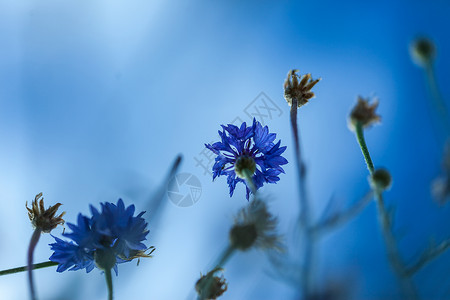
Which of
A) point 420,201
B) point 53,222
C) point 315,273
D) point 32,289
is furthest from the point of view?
point 53,222

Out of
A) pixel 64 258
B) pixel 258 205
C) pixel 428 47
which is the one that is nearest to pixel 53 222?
pixel 64 258

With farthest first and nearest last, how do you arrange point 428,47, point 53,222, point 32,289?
point 428,47
point 53,222
point 32,289

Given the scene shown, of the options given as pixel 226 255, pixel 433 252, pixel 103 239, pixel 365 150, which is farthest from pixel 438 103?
pixel 103 239

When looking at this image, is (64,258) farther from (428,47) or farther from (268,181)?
(428,47)

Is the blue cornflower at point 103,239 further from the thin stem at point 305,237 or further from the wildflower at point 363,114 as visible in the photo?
the wildflower at point 363,114

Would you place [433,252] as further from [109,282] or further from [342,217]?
[109,282]

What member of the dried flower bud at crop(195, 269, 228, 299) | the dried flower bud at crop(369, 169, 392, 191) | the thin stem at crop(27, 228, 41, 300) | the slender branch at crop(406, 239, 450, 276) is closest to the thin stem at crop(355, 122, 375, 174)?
the dried flower bud at crop(369, 169, 392, 191)

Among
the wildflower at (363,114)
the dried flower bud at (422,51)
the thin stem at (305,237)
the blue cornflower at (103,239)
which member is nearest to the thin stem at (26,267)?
the blue cornflower at (103,239)

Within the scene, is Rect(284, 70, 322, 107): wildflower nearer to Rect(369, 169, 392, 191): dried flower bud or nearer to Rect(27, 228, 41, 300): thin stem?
Rect(369, 169, 392, 191): dried flower bud
